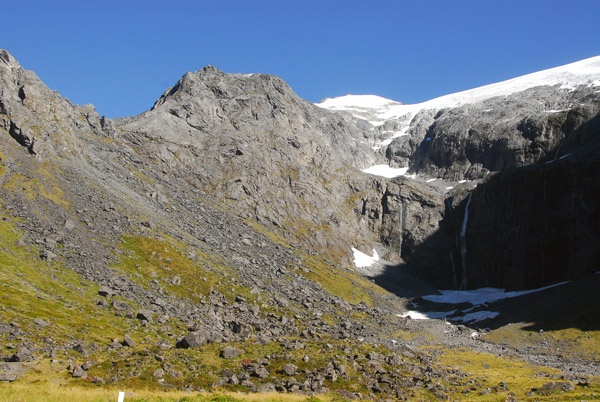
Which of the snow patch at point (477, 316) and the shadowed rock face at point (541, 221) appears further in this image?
the shadowed rock face at point (541, 221)

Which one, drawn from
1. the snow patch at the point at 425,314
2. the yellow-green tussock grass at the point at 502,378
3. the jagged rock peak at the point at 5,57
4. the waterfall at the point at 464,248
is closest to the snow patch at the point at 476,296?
the waterfall at the point at 464,248

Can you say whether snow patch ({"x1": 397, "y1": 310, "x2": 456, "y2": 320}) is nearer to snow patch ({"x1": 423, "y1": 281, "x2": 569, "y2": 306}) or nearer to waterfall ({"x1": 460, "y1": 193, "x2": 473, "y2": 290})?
snow patch ({"x1": 423, "y1": 281, "x2": 569, "y2": 306})

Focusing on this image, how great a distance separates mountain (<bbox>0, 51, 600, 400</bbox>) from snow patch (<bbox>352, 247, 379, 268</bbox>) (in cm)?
124

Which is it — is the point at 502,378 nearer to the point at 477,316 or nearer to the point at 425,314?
the point at 477,316

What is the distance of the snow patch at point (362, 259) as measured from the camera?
165m

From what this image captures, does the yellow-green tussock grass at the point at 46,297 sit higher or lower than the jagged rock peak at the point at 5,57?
lower

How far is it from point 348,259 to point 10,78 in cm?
11875

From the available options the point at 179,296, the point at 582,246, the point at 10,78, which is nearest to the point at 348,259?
the point at 582,246

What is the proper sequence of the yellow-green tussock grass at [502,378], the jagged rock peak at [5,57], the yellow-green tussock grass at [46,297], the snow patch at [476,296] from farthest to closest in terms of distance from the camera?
the snow patch at [476,296] < the jagged rock peak at [5,57] < the yellow-green tussock grass at [46,297] < the yellow-green tussock grass at [502,378]

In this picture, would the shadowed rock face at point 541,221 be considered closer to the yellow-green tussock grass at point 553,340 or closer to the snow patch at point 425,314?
the snow patch at point 425,314

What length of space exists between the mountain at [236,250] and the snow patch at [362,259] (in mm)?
1243

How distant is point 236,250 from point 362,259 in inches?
2975

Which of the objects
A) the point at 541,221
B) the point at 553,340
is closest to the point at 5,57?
the point at 553,340

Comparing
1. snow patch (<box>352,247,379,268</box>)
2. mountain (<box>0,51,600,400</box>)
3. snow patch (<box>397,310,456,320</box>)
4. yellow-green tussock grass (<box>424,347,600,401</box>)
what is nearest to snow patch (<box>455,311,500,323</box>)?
snow patch (<box>397,310,456,320</box>)
